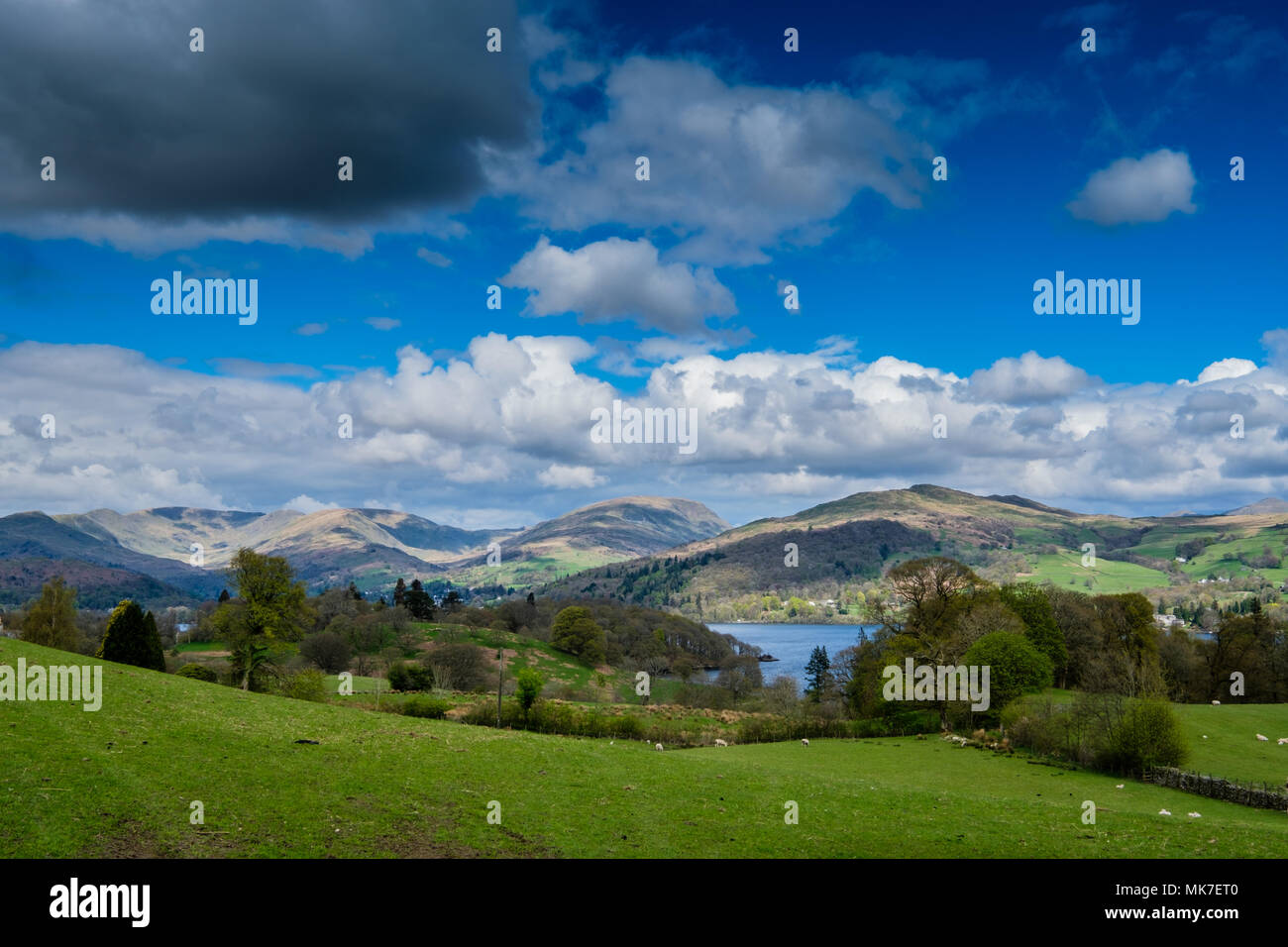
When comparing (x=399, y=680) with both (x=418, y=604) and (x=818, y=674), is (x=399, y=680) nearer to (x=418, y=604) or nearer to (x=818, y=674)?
(x=818, y=674)

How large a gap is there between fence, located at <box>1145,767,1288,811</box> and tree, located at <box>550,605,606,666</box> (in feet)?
361

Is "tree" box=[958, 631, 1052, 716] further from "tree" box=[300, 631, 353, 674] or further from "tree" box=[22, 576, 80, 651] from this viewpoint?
"tree" box=[300, 631, 353, 674]

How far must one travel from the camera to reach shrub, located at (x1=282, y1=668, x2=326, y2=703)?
52.9 meters

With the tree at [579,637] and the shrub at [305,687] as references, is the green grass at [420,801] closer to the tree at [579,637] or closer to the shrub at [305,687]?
the shrub at [305,687]

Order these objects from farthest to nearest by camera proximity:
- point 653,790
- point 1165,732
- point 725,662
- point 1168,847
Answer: point 725,662 → point 1165,732 → point 653,790 → point 1168,847

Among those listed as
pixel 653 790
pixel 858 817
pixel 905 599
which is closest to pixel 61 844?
pixel 653 790

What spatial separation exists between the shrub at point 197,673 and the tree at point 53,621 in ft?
70.4

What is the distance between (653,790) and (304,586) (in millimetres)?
41990

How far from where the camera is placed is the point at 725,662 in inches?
6166

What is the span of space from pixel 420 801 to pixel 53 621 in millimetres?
70745

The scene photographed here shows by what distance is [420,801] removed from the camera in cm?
2223

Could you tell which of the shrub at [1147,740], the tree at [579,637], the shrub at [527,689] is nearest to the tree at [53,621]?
the shrub at [527,689]
